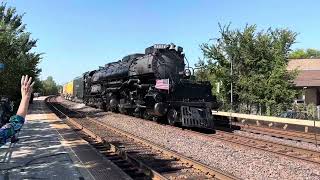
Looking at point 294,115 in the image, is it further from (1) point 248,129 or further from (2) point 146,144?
(2) point 146,144

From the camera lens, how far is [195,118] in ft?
65.8

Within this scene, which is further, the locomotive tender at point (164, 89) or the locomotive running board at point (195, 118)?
the locomotive tender at point (164, 89)

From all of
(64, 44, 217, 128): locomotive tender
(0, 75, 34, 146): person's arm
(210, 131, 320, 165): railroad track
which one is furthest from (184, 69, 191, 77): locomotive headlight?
(0, 75, 34, 146): person's arm

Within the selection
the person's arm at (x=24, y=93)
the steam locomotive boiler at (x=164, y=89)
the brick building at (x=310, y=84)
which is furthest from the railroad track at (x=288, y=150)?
the brick building at (x=310, y=84)

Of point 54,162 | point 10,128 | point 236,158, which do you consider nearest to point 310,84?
point 236,158

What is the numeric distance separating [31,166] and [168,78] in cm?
1231

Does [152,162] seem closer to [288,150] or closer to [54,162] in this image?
[54,162]

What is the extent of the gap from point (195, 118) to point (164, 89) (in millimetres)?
2131

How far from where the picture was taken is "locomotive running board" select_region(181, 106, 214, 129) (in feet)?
65.2

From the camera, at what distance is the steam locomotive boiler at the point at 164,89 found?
20.5 meters

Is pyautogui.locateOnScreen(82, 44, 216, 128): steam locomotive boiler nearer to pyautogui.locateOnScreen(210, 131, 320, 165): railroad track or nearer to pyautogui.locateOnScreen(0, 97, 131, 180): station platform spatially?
pyautogui.locateOnScreen(210, 131, 320, 165): railroad track

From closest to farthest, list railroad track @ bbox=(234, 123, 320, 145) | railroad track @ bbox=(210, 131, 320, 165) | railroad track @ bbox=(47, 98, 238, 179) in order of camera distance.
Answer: railroad track @ bbox=(47, 98, 238, 179)
railroad track @ bbox=(210, 131, 320, 165)
railroad track @ bbox=(234, 123, 320, 145)

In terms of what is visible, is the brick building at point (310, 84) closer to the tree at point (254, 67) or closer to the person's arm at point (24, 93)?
the tree at point (254, 67)

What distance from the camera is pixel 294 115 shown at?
2514 centimetres
